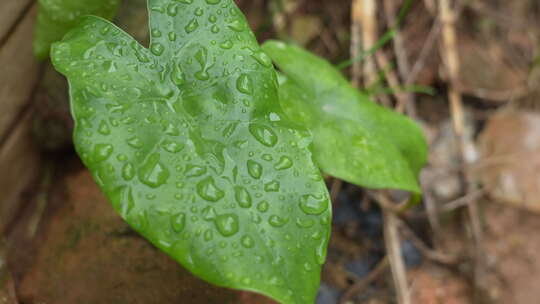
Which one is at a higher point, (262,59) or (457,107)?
(262,59)

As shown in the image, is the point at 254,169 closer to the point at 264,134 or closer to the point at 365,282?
the point at 264,134

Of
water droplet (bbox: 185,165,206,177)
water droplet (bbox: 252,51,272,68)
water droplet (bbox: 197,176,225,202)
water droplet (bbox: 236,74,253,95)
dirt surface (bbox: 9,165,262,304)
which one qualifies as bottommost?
dirt surface (bbox: 9,165,262,304)

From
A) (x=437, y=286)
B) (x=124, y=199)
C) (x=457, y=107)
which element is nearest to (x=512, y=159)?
(x=457, y=107)

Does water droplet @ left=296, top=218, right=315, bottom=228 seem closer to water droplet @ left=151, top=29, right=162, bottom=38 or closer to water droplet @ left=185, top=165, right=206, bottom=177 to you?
water droplet @ left=185, top=165, right=206, bottom=177

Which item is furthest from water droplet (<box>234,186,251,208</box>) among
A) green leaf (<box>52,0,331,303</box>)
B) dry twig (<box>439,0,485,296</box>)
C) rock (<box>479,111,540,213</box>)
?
rock (<box>479,111,540,213</box>)

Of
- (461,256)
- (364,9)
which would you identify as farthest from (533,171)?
(364,9)

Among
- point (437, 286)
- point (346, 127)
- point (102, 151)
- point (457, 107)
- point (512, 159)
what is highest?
point (102, 151)

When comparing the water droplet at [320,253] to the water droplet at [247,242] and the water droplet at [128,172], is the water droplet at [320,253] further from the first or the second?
the water droplet at [128,172]

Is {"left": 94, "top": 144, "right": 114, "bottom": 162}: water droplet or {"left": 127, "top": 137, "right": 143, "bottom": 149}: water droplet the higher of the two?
{"left": 94, "top": 144, "right": 114, "bottom": 162}: water droplet
